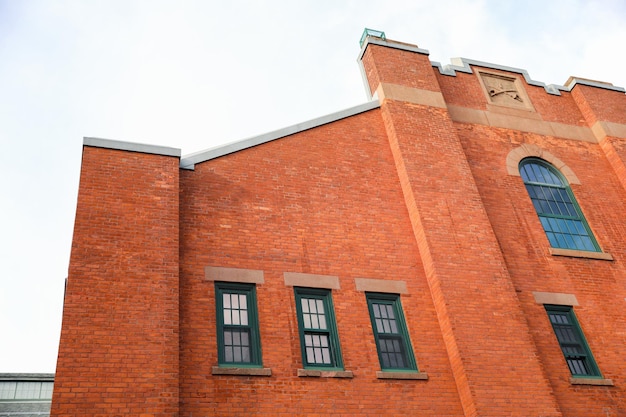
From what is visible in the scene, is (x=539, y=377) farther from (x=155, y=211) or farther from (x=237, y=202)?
(x=155, y=211)

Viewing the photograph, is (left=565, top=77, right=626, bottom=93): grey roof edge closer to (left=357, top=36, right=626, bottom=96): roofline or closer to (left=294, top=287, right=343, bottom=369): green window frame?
(left=357, top=36, right=626, bottom=96): roofline

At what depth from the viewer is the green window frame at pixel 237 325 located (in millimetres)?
10680

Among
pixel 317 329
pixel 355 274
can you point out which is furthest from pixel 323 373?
pixel 355 274

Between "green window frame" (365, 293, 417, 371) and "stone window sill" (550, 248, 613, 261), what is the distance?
4.53m

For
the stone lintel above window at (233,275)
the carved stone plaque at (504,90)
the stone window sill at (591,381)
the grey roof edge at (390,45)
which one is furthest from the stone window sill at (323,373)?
the carved stone plaque at (504,90)

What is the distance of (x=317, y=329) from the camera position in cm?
1148

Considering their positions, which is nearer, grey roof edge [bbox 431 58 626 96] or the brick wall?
the brick wall

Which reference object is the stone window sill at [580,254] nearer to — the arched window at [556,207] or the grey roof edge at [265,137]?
the arched window at [556,207]

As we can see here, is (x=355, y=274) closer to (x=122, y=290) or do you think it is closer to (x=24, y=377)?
(x=122, y=290)

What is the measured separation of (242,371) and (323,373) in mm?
1472

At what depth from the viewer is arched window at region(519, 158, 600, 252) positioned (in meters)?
15.2

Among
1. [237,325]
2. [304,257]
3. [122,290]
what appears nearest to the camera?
[122,290]

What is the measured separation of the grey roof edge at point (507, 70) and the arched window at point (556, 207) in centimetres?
326

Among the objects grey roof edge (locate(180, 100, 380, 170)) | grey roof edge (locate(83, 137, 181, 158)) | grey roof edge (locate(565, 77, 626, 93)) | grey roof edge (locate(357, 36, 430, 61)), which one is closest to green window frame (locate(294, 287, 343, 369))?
grey roof edge (locate(180, 100, 380, 170))
